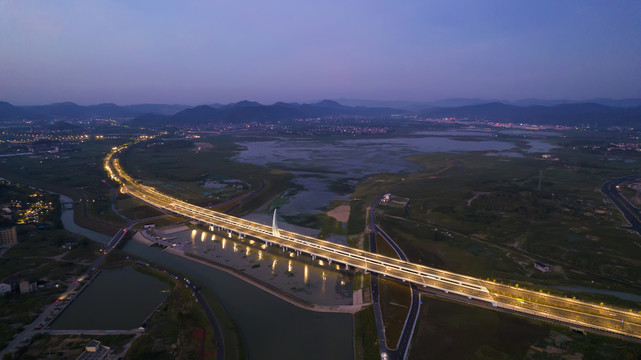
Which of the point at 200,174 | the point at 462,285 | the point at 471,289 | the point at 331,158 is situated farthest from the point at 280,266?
the point at 331,158

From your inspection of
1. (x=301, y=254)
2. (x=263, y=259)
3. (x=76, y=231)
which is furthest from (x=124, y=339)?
(x=76, y=231)

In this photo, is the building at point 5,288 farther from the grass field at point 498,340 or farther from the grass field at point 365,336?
the grass field at point 498,340

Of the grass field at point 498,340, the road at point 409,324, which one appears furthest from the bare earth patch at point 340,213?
the grass field at point 498,340

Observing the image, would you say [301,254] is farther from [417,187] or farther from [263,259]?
[417,187]

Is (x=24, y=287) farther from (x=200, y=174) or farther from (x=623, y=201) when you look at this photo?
(x=623, y=201)

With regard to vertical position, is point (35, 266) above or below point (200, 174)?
below

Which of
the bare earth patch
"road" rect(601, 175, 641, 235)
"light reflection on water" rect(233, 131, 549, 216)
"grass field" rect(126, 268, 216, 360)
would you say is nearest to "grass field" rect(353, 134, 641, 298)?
"road" rect(601, 175, 641, 235)

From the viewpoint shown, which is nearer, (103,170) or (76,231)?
(76,231)
